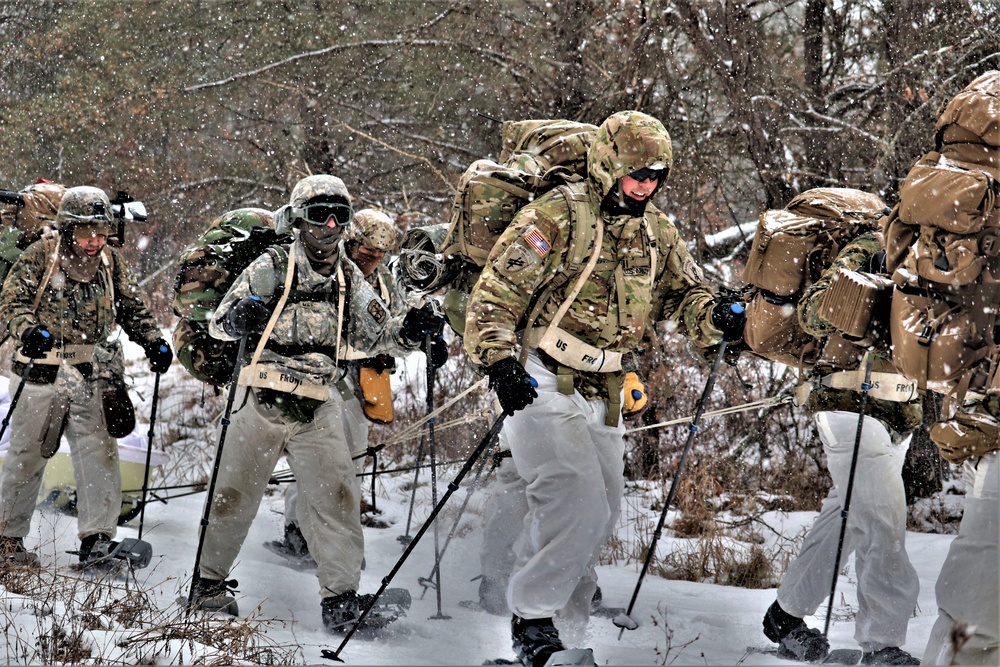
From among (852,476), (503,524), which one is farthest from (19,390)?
(852,476)

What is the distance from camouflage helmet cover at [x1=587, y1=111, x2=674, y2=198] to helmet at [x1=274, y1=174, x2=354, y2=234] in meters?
1.52

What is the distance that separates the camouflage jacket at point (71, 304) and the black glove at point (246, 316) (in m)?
1.98

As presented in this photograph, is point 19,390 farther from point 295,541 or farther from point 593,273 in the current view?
point 593,273

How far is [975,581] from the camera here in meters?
3.14

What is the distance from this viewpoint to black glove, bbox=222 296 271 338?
4992mm

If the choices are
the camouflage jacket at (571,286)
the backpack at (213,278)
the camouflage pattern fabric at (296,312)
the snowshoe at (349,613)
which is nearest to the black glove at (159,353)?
the backpack at (213,278)

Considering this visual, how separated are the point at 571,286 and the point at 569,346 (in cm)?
27

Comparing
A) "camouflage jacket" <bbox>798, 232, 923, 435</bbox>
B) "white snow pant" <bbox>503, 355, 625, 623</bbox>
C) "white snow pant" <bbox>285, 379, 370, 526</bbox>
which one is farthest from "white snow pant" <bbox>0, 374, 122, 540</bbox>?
"camouflage jacket" <bbox>798, 232, 923, 435</bbox>

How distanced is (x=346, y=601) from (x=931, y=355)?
10.2ft

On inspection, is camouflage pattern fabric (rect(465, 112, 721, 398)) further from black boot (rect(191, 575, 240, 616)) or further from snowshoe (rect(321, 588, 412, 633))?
black boot (rect(191, 575, 240, 616))

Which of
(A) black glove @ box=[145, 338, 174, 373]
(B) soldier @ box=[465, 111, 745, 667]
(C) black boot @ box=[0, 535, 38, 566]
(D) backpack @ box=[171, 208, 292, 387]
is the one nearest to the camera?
(B) soldier @ box=[465, 111, 745, 667]

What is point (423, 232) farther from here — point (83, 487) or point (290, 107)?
point (290, 107)

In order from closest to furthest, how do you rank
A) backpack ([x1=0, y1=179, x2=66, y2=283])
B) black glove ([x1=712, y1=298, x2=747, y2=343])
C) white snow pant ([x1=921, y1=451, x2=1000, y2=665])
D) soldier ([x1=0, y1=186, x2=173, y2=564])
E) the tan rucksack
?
white snow pant ([x1=921, y1=451, x2=1000, y2=665]) → the tan rucksack → black glove ([x1=712, y1=298, x2=747, y2=343]) → soldier ([x1=0, y1=186, x2=173, y2=564]) → backpack ([x1=0, y1=179, x2=66, y2=283])

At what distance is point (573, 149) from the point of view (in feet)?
17.1
